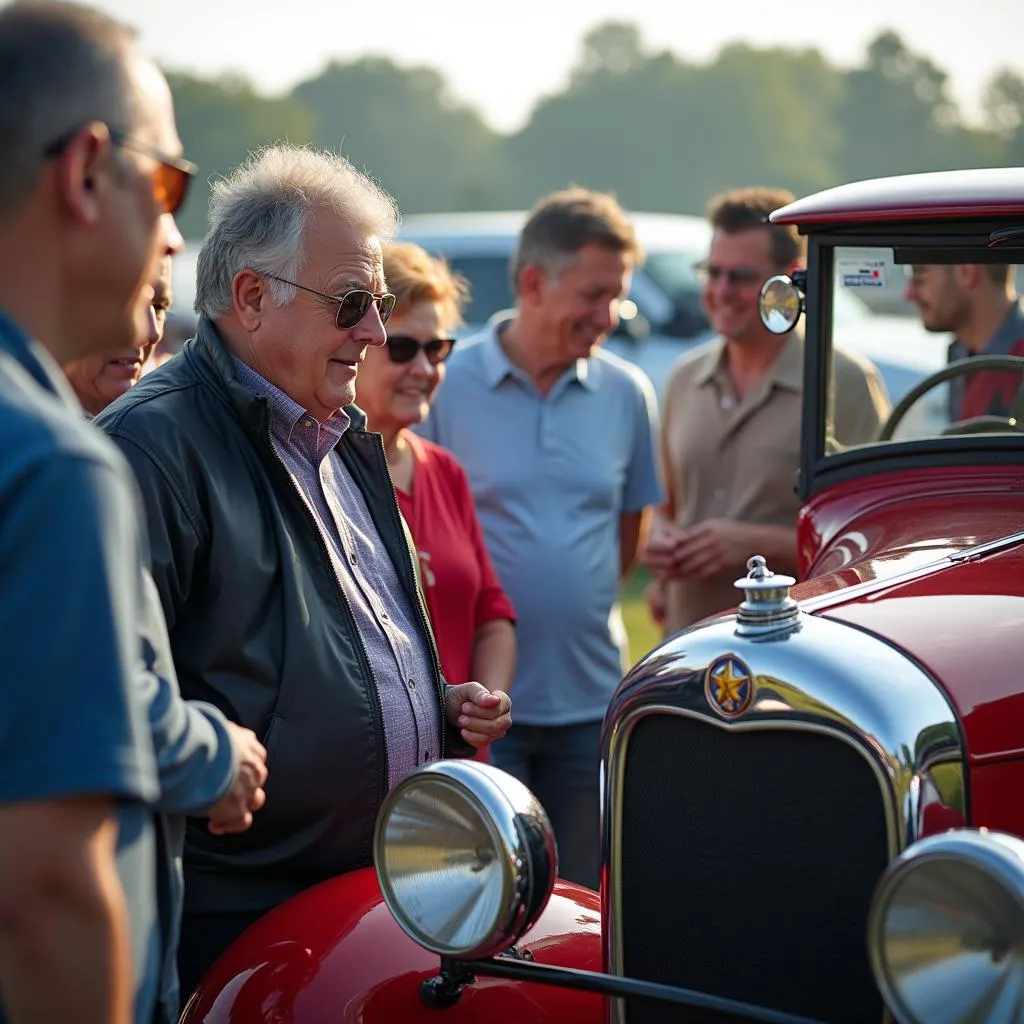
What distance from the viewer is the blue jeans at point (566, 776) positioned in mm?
4555

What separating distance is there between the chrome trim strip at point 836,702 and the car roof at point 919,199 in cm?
131

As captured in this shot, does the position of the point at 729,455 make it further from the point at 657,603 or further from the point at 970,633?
the point at 970,633

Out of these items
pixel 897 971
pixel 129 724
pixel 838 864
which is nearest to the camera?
pixel 129 724

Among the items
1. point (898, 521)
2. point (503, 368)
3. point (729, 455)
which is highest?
point (503, 368)

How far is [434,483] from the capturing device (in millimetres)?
3975

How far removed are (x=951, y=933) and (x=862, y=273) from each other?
2192 mm

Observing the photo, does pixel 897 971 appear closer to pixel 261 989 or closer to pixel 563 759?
pixel 261 989

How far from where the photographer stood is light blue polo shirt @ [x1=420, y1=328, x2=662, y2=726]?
464cm

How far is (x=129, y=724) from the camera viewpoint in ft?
5.56

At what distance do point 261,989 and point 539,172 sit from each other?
191 ft

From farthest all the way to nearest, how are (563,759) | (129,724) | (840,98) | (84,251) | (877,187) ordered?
(840,98) → (563,759) → (877,187) → (84,251) → (129,724)

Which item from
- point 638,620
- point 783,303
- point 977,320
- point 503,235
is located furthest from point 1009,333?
point 503,235

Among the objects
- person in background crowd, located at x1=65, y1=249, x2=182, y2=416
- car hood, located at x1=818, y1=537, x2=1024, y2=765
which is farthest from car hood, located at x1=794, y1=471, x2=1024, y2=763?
person in background crowd, located at x1=65, y1=249, x2=182, y2=416

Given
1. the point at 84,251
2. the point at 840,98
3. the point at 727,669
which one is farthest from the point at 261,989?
the point at 840,98
